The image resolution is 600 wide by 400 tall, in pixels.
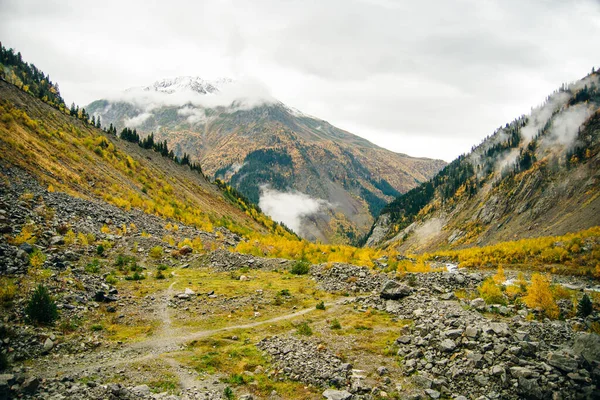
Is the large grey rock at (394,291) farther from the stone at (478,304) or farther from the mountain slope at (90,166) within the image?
the mountain slope at (90,166)

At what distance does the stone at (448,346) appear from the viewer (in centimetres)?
1603

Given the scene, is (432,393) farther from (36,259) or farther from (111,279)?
(36,259)

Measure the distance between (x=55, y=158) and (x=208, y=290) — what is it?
39782mm

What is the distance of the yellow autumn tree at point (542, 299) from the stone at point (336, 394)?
15.6 meters

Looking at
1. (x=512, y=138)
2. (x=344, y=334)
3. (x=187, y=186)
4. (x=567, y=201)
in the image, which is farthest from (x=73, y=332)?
(x=512, y=138)

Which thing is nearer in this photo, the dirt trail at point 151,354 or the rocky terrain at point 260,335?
the rocky terrain at point 260,335

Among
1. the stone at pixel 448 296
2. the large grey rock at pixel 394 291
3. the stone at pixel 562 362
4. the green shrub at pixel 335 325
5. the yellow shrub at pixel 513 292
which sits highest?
the yellow shrub at pixel 513 292

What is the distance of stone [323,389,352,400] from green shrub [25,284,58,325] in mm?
14964

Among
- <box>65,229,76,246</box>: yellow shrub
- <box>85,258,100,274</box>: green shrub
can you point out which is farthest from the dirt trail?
<box>65,229,76,246</box>: yellow shrub

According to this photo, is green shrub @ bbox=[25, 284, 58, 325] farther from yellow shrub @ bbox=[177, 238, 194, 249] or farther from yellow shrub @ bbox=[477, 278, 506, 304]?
yellow shrub @ bbox=[477, 278, 506, 304]

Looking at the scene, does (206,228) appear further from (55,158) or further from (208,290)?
(208,290)

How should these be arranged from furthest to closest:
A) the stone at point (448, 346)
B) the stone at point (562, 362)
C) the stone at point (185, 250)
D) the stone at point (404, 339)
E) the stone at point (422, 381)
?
the stone at point (185, 250)
the stone at point (404, 339)
the stone at point (448, 346)
the stone at point (422, 381)
the stone at point (562, 362)

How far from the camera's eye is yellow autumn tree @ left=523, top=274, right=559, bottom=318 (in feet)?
67.5

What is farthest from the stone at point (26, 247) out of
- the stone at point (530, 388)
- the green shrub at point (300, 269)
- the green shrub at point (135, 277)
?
the stone at point (530, 388)
